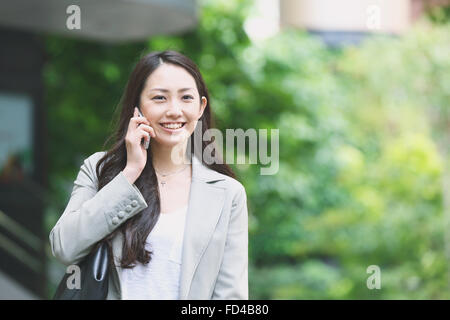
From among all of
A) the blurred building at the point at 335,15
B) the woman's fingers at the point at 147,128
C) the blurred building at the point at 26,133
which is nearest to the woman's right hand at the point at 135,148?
the woman's fingers at the point at 147,128

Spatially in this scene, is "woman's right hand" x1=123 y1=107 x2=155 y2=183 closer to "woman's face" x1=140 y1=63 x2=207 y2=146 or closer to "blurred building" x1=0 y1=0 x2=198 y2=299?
"woman's face" x1=140 y1=63 x2=207 y2=146

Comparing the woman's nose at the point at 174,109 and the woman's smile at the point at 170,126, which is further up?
the woman's nose at the point at 174,109

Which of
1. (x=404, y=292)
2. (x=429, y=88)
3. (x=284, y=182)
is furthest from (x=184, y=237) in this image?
(x=429, y=88)

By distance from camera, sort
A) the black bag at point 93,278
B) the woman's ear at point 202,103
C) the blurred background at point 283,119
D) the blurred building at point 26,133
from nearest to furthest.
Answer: the black bag at point 93,278 < the woman's ear at point 202,103 < the blurred building at point 26,133 < the blurred background at point 283,119

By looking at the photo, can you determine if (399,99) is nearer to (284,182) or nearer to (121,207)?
(284,182)

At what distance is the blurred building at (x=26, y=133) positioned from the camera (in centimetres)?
1012

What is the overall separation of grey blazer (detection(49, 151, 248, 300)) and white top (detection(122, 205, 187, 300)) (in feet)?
0.08

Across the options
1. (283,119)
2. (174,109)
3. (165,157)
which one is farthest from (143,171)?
(283,119)

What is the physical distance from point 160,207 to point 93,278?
279 mm

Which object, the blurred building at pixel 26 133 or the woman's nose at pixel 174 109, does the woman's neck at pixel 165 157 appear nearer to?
the woman's nose at pixel 174 109

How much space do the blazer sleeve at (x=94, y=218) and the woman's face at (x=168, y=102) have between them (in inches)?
7.4

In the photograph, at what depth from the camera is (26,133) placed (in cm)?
1105

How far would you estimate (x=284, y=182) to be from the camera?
12469 millimetres
